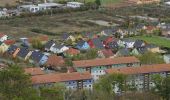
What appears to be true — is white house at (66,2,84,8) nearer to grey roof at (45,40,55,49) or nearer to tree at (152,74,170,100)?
grey roof at (45,40,55,49)

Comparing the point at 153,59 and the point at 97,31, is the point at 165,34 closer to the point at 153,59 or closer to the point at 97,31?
the point at 97,31

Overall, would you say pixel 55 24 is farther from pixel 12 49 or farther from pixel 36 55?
pixel 36 55

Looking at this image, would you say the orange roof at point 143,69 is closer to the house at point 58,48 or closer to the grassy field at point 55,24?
Result: the house at point 58,48

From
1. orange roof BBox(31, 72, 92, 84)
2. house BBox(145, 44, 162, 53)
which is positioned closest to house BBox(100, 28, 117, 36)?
house BBox(145, 44, 162, 53)

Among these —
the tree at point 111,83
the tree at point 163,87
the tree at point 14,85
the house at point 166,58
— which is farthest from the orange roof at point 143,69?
the tree at point 14,85

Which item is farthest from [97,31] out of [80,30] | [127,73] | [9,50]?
[127,73]

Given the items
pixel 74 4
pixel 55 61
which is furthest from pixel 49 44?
pixel 74 4
